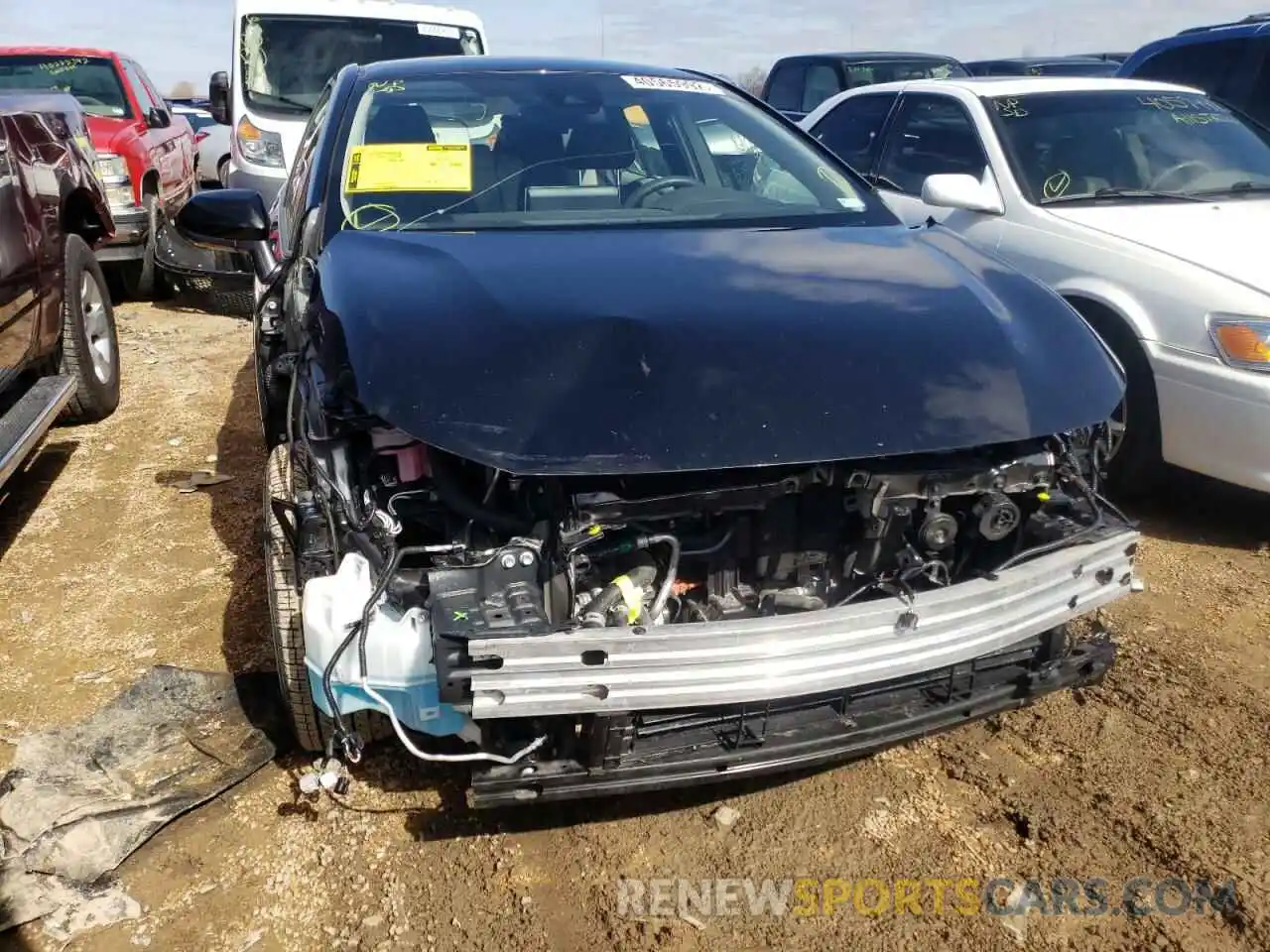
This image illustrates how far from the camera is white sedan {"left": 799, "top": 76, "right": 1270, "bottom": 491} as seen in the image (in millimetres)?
3605

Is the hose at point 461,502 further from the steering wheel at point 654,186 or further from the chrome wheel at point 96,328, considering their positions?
the chrome wheel at point 96,328

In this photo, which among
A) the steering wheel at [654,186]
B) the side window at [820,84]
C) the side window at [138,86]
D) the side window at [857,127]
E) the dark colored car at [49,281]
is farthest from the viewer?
the side window at [820,84]

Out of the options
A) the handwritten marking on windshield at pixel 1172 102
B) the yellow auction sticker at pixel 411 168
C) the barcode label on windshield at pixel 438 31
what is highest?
the barcode label on windshield at pixel 438 31

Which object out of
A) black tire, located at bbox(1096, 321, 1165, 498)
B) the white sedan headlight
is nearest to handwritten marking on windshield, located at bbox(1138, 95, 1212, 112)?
black tire, located at bbox(1096, 321, 1165, 498)

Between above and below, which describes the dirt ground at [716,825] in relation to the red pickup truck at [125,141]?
below

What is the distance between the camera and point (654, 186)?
10.7 ft

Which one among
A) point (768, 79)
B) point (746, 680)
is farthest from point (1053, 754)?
point (768, 79)

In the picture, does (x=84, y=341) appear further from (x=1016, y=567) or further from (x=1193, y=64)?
(x=1193, y=64)

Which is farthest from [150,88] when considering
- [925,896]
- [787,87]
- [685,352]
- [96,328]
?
[925,896]

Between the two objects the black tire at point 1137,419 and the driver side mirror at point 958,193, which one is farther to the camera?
the driver side mirror at point 958,193

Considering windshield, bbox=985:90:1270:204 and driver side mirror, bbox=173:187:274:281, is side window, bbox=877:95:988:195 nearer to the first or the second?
windshield, bbox=985:90:1270:204

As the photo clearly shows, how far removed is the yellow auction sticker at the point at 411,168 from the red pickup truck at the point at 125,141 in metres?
5.29

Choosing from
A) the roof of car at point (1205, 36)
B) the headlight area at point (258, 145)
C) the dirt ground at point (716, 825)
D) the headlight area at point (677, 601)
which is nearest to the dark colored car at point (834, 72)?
the roof of car at point (1205, 36)

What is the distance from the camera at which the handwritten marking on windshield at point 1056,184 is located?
14.7ft
